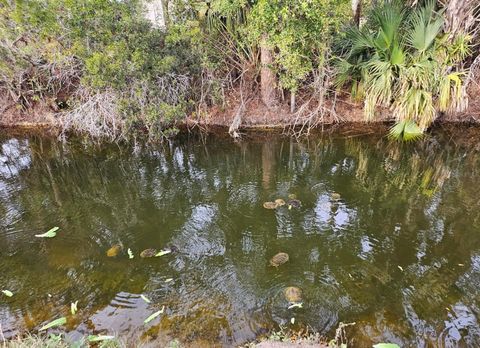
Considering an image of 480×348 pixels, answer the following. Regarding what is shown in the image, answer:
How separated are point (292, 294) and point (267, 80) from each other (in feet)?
19.7

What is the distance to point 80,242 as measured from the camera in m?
4.86

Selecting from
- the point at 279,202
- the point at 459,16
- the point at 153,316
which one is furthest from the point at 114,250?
the point at 459,16

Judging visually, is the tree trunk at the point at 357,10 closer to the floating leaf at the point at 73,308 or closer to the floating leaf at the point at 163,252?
the floating leaf at the point at 163,252

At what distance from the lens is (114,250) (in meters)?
4.68

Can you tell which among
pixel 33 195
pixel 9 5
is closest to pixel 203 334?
pixel 33 195

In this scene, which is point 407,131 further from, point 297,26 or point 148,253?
point 148,253

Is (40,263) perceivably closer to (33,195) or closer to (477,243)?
(33,195)

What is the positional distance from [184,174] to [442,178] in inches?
189

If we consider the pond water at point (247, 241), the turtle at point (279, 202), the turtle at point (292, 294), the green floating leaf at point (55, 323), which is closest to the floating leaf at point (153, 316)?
the pond water at point (247, 241)

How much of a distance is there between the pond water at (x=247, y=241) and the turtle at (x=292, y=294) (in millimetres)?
64

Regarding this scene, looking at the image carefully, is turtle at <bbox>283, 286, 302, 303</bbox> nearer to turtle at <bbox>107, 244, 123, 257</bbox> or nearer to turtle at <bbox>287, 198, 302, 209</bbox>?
turtle at <bbox>287, 198, 302, 209</bbox>

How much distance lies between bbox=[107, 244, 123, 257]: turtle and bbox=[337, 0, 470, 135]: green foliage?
5.99 meters

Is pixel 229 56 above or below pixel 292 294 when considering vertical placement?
above

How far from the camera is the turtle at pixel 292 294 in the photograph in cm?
381
